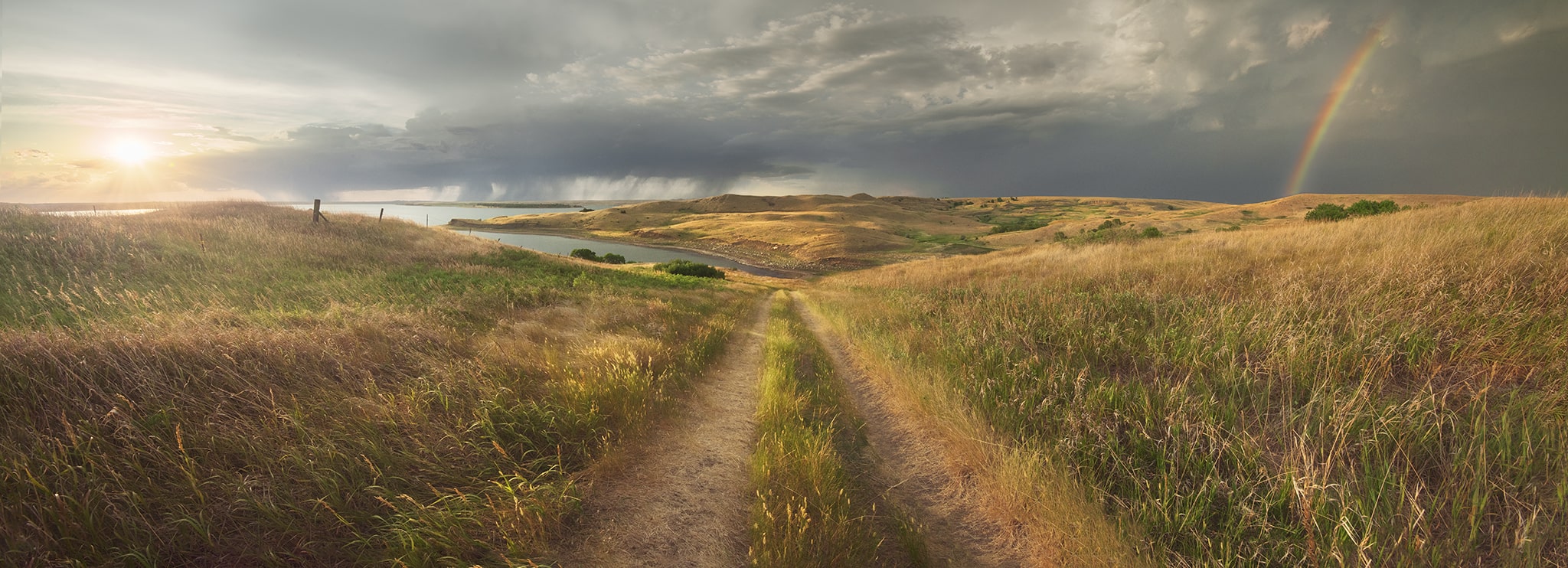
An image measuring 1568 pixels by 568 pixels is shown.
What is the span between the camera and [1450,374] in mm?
4773

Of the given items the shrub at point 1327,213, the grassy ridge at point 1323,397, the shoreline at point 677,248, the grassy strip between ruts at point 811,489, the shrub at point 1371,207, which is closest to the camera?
the grassy ridge at point 1323,397

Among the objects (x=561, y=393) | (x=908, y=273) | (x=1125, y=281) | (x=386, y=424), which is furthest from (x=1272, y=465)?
(x=908, y=273)

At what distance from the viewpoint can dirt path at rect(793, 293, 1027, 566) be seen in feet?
13.7

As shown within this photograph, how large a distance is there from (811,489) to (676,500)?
1.28 m

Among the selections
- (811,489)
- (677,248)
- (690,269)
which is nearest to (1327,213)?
(811,489)

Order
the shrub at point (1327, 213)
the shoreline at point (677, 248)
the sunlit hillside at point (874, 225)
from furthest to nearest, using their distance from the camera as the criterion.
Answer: the sunlit hillside at point (874, 225), the shoreline at point (677, 248), the shrub at point (1327, 213)

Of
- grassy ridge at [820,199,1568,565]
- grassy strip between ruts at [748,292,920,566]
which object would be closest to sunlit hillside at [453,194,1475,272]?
grassy ridge at [820,199,1568,565]

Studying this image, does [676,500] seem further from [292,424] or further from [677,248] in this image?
[677,248]

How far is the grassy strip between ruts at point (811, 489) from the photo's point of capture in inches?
148

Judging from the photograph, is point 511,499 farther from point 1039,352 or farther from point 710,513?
point 1039,352

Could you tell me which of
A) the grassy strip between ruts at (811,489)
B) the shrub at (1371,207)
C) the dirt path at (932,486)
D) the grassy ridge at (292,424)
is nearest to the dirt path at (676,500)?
the grassy strip between ruts at (811,489)

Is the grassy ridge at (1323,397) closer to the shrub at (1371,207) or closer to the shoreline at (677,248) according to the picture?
the shrub at (1371,207)

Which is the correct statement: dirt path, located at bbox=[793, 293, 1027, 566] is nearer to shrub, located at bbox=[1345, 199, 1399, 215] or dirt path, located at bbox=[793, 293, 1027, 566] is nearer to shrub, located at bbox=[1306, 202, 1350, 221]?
shrub, located at bbox=[1345, 199, 1399, 215]

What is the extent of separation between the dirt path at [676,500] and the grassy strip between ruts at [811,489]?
232 millimetres
